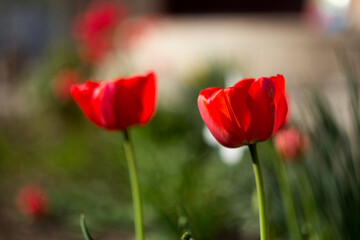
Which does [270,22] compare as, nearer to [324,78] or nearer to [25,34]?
[324,78]

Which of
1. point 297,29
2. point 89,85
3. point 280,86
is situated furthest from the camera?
point 297,29

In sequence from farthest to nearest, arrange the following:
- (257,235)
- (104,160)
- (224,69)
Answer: (224,69), (104,160), (257,235)

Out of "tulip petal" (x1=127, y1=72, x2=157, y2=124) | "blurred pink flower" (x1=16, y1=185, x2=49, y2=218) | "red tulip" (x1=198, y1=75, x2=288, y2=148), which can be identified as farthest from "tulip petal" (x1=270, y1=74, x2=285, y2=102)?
"blurred pink flower" (x1=16, y1=185, x2=49, y2=218)

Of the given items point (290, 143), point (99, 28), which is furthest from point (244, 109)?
point (99, 28)

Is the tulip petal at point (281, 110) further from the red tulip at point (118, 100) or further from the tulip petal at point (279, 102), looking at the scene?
the red tulip at point (118, 100)

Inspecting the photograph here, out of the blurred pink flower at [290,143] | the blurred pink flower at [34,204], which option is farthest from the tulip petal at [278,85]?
the blurred pink flower at [34,204]

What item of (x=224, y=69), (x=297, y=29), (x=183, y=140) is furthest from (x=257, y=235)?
(x=297, y=29)

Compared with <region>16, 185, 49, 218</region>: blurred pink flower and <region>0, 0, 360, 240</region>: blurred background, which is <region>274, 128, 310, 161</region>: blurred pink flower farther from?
<region>16, 185, 49, 218</region>: blurred pink flower
